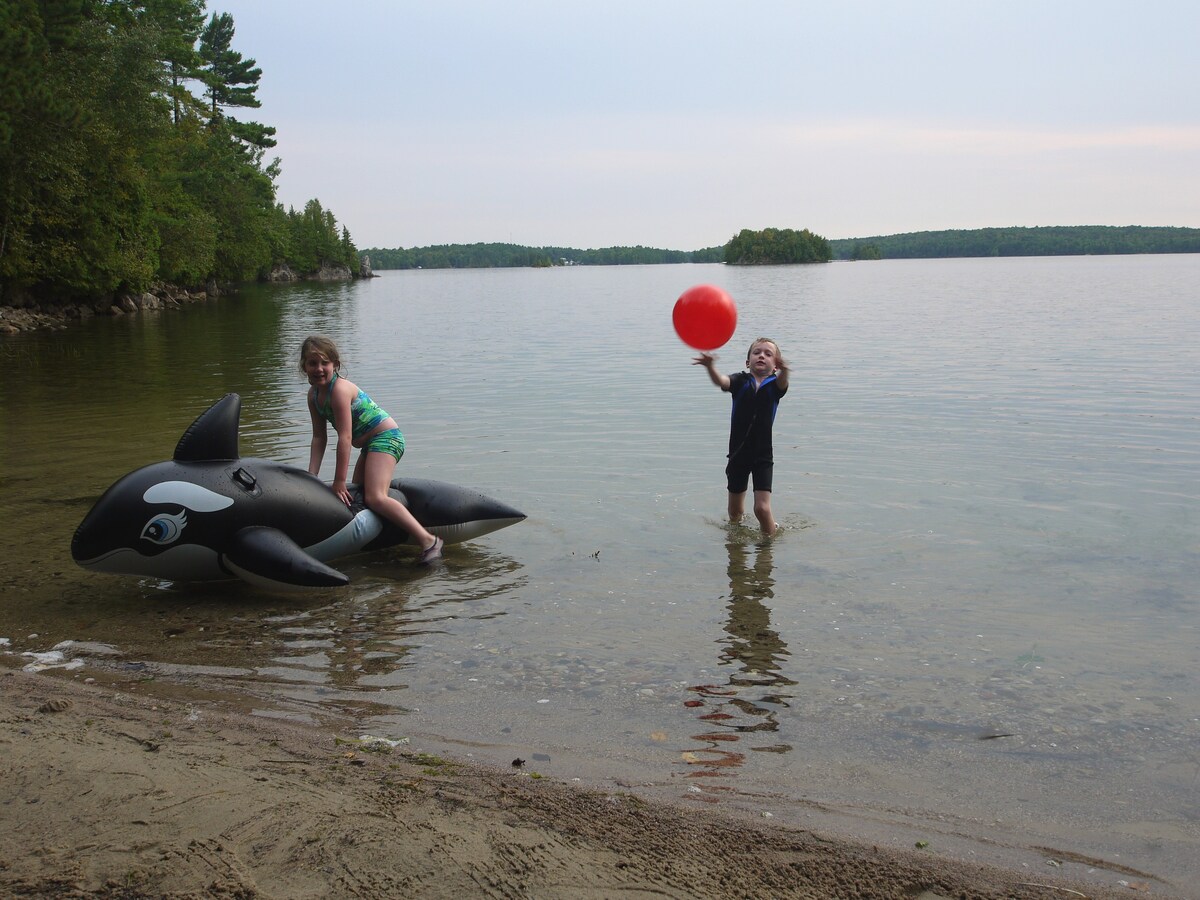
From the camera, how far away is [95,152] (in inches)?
1558

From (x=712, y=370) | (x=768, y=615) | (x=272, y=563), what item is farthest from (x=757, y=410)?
(x=272, y=563)

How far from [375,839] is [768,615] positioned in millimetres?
3927

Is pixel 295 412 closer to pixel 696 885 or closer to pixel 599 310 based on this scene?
pixel 696 885

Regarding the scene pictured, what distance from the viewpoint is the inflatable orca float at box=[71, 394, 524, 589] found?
6.98 metres

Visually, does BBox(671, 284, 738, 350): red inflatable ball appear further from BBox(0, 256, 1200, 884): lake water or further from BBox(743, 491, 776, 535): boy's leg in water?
BBox(0, 256, 1200, 884): lake water

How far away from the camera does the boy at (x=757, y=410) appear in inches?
344

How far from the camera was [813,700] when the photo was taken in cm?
561

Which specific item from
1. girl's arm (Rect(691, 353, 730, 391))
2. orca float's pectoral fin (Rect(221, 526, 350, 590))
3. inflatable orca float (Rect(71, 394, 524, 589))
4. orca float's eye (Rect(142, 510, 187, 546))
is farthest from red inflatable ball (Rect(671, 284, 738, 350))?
orca float's eye (Rect(142, 510, 187, 546))

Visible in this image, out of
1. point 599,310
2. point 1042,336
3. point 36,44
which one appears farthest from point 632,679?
point 599,310

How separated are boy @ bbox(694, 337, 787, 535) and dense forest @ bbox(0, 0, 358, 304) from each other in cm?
3080

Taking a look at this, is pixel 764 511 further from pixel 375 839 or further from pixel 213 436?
pixel 375 839

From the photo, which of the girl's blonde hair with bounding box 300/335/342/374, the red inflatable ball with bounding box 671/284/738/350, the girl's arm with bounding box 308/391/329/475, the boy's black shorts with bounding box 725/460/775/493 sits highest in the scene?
the red inflatable ball with bounding box 671/284/738/350

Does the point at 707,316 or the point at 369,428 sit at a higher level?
the point at 707,316

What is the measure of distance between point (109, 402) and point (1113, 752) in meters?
16.7
